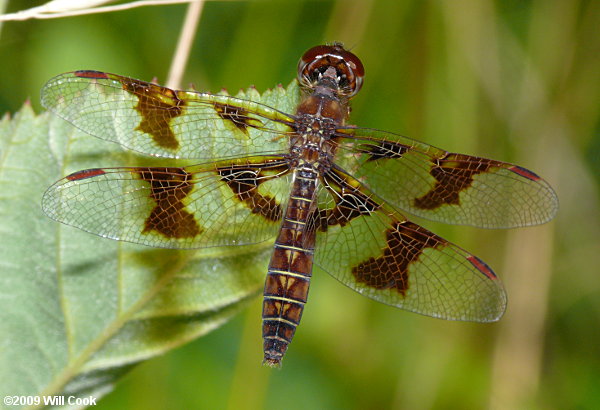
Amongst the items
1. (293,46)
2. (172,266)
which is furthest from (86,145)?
(293,46)

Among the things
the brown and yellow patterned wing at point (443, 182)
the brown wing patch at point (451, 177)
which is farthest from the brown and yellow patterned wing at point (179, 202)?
the brown wing patch at point (451, 177)

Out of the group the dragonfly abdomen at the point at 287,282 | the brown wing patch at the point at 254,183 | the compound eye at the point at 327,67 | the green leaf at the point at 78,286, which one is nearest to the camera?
the green leaf at the point at 78,286

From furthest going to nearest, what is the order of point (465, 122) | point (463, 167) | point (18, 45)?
point (465, 122), point (18, 45), point (463, 167)

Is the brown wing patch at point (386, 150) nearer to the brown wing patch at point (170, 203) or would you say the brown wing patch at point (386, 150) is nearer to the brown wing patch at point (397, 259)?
the brown wing patch at point (397, 259)

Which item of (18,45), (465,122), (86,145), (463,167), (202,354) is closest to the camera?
(86,145)

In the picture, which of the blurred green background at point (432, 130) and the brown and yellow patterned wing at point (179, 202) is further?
the blurred green background at point (432, 130)

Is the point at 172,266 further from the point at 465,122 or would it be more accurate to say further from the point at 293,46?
the point at 465,122

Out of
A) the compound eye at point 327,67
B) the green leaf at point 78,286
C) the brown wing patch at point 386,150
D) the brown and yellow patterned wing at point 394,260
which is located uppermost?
the compound eye at point 327,67

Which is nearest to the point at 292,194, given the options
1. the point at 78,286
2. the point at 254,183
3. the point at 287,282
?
the point at 254,183
